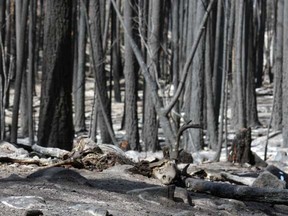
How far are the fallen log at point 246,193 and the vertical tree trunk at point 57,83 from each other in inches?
160

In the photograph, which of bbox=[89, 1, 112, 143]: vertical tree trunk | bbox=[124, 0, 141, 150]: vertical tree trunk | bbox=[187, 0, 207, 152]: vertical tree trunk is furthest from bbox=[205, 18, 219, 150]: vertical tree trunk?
bbox=[89, 1, 112, 143]: vertical tree trunk

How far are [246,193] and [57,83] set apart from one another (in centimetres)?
459

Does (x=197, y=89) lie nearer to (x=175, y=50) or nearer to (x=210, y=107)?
(x=210, y=107)

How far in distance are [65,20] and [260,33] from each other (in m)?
22.9

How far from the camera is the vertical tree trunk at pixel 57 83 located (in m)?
9.51

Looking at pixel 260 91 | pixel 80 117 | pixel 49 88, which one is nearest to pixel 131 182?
pixel 49 88

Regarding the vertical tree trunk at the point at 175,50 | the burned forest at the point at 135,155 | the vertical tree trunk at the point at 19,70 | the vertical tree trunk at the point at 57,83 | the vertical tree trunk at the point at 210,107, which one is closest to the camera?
the burned forest at the point at 135,155

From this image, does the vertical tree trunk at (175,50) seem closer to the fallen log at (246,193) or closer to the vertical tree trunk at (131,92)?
the vertical tree trunk at (131,92)

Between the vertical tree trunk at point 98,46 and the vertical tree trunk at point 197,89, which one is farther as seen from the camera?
the vertical tree trunk at point 98,46

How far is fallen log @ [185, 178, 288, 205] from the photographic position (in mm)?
5414

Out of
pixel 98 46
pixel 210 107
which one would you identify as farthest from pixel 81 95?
pixel 210 107

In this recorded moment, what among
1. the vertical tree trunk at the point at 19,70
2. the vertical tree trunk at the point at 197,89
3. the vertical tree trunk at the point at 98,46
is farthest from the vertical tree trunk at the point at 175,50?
the vertical tree trunk at the point at 19,70

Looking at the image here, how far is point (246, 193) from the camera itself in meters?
5.51

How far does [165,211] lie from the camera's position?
16.1 ft
